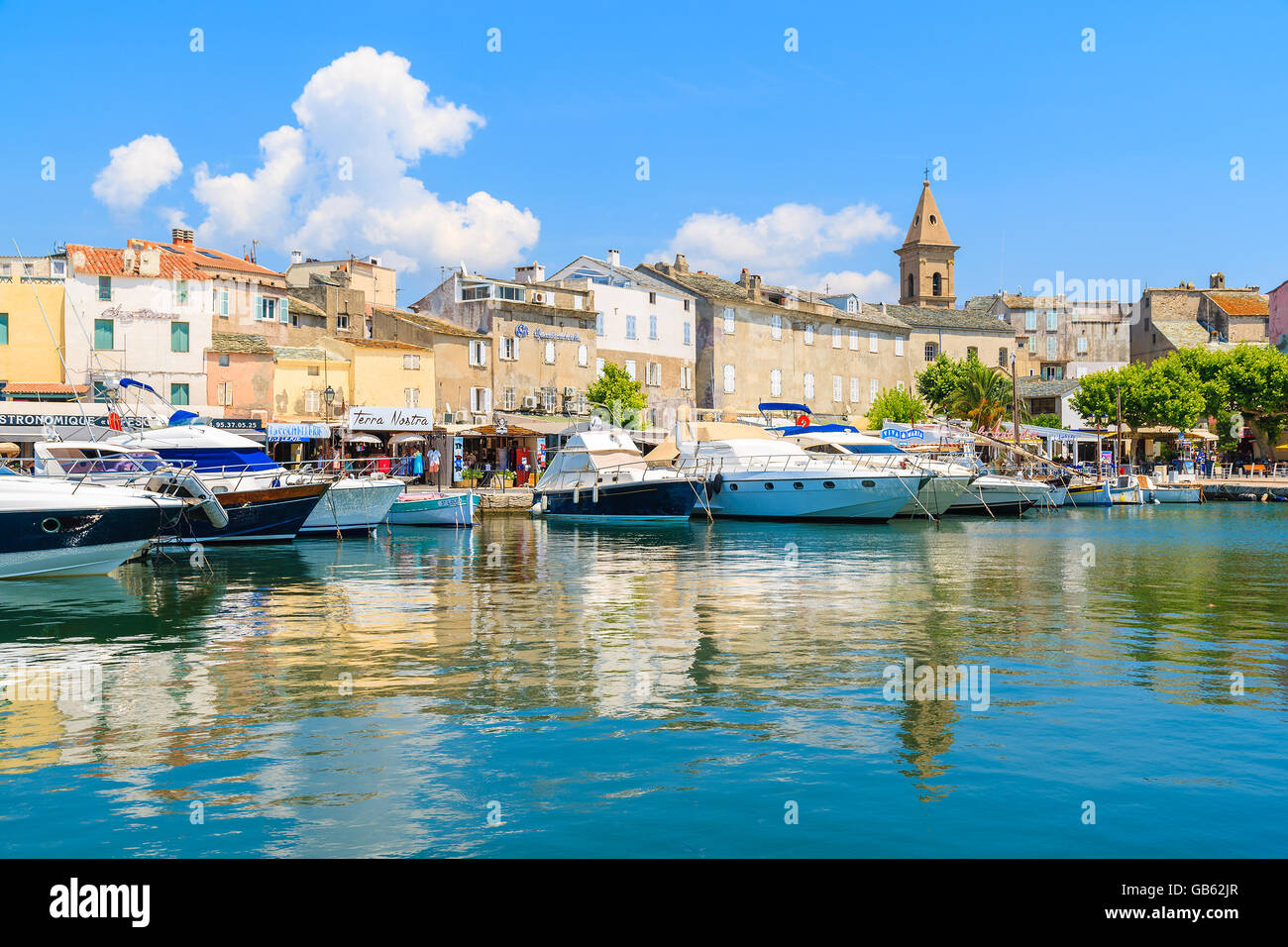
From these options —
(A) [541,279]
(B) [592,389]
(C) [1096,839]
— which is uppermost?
(A) [541,279]

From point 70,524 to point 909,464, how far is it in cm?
2839

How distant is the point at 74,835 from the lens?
788 centimetres

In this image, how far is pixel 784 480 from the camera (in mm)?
40125

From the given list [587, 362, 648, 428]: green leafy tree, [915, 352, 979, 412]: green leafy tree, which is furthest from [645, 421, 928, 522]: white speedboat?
[915, 352, 979, 412]: green leafy tree

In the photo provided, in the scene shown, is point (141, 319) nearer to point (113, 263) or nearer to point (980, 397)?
point (113, 263)

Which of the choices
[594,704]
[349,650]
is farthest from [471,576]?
[594,704]

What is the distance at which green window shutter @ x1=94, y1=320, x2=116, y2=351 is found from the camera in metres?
46.0

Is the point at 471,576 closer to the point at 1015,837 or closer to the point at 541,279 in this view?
the point at 1015,837

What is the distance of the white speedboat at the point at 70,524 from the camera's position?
20578mm

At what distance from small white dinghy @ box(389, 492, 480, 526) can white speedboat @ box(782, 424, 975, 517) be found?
13440mm

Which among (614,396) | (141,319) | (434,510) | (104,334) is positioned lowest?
(434,510)

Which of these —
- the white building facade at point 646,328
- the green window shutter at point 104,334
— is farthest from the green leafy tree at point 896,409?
the green window shutter at point 104,334

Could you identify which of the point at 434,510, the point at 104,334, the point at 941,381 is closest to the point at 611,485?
the point at 434,510

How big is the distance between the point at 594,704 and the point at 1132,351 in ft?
295
